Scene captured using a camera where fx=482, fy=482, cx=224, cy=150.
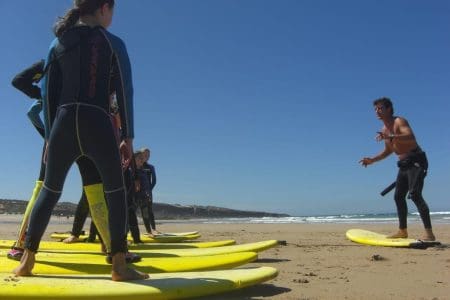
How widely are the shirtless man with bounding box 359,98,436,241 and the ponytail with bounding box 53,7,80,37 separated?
456 centimetres

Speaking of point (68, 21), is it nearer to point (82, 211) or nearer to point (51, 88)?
point (51, 88)

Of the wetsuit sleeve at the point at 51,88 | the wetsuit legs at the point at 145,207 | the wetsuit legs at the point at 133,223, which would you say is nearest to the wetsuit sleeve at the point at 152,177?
the wetsuit legs at the point at 145,207

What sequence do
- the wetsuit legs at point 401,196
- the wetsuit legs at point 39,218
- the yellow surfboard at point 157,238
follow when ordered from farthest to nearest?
the yellow surfboard at point 157,238 → the wetsuit legs at point 401,196 → the wetsuit legs at point 39,218

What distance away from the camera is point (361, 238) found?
671 centimetres

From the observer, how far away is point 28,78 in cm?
377

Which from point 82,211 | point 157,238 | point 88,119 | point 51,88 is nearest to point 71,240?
point 82,211

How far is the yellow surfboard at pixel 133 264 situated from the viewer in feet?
10.5

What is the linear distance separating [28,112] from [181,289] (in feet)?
8.01

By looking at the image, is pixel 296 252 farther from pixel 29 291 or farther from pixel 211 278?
pixel 29 291

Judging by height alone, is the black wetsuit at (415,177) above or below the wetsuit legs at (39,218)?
above

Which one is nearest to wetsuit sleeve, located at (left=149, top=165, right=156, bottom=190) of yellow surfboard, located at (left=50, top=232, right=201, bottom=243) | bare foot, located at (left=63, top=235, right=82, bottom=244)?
yellow surfboard, located at (left=50, top=232, right=201, bottom=243)

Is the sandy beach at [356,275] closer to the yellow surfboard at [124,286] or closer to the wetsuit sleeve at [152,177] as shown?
the yellow surfboard at [124,286]

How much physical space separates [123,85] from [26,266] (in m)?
1.21

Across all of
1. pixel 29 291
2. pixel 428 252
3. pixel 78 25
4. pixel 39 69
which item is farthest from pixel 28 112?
pixel 428 252
